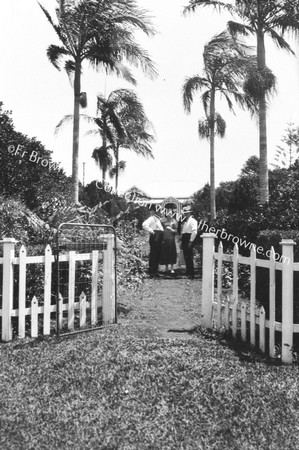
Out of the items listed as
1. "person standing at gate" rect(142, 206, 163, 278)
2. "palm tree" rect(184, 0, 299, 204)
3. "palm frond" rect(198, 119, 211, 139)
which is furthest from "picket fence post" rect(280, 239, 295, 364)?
"palm frond" rect(198, 119, 211, 139)

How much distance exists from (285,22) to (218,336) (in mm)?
11364

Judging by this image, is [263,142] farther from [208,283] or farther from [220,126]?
[208,283]

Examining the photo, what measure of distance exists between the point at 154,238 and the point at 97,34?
7019 millimetres

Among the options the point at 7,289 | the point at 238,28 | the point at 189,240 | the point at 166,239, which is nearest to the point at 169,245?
the point at 166,239

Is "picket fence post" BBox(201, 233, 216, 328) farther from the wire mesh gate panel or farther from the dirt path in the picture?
the wire mesh gate panel

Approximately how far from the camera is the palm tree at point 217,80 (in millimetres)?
16484

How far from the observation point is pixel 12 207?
26.3 ft

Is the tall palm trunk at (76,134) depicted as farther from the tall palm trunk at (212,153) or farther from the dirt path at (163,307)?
the tall palm trunk at (212,153)

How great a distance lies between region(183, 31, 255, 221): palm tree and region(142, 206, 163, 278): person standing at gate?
6.94m

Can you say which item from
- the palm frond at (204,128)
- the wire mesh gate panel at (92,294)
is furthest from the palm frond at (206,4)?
the wire mesh gate panel at (92,294)

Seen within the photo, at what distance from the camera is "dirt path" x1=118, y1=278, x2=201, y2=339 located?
5.78 meters

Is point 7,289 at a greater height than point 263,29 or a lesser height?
lesser

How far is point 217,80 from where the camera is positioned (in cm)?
1908

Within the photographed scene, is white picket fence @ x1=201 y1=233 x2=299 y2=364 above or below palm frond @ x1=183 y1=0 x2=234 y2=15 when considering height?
below
